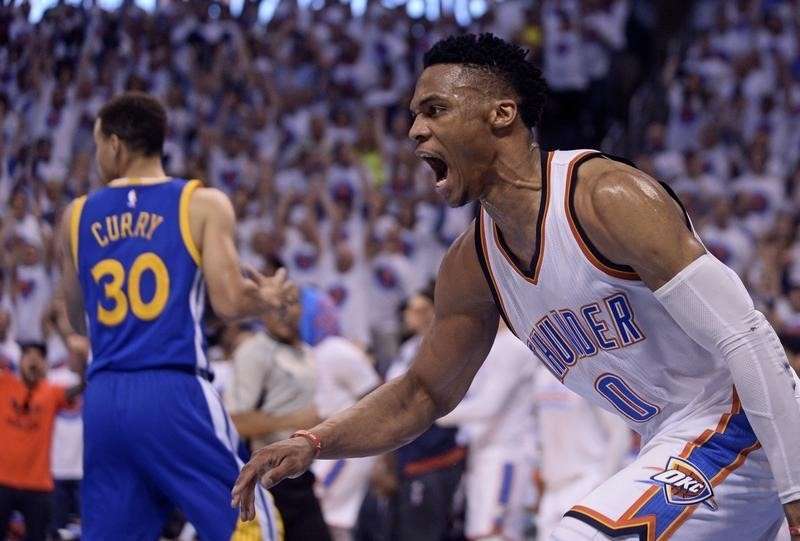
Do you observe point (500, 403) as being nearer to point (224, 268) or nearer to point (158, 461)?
point (224, 268)

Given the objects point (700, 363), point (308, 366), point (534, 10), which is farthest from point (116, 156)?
point (534, 10)

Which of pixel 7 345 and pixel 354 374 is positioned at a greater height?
pixel 7 345

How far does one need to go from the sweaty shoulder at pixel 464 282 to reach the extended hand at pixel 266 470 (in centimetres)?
73

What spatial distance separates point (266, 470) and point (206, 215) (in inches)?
74.6

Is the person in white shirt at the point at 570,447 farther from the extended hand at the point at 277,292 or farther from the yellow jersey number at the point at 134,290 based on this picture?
the yellow jersey number at the point at 134,290

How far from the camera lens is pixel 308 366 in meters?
7.04

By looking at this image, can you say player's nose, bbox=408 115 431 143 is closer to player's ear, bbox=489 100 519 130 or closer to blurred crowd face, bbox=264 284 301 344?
player's ear, bbox=489 100 519 130

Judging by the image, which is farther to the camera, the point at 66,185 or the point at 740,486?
the point at 66,185

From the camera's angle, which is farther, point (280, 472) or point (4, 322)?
point (4, 322)

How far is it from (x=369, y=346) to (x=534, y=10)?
5625 mm

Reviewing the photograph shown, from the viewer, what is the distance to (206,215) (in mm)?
5367

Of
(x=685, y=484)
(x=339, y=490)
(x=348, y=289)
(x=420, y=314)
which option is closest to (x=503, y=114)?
(x=685, y=484)

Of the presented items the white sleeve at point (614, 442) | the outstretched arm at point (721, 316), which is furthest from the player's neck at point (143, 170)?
the white sleeve at point (614, 442)

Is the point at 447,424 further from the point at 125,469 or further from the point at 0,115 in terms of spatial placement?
the point at 125,469
